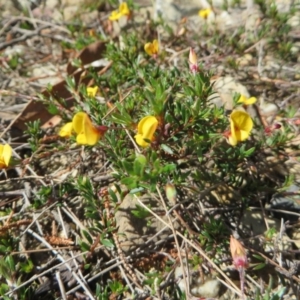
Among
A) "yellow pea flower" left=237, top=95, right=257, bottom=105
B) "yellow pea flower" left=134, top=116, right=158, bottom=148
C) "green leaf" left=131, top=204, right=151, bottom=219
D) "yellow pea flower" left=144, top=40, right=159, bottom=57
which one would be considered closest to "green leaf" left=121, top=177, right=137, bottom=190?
"yellow pea flower" left=134, top=116, right=158, bottom=148

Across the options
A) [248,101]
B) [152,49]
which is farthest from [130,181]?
[152,49]

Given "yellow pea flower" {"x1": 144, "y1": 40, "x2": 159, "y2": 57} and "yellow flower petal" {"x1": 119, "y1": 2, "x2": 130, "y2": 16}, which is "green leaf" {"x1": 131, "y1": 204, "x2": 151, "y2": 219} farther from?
"yellow flower petal" {"x1": 119, "y1": 2, "x2": 130, "y2": 16}

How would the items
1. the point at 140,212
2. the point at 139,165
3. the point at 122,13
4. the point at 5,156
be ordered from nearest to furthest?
1. the point at 139,165
2. the point at 140,212
3. the point at 5,156
4. the point at 122,13

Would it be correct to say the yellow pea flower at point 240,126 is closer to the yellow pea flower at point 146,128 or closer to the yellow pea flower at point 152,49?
the yellow pea flower at point 146,128

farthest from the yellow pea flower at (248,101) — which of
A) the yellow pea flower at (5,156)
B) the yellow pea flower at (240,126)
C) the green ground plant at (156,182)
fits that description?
the yellow pea flower at (5,156)

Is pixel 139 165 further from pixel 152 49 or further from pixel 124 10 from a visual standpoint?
pixel 124 10
